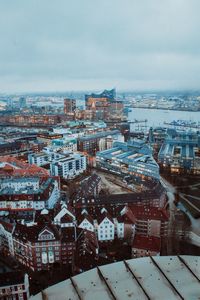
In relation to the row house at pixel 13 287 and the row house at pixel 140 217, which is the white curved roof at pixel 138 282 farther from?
the row house at pixel 140 217

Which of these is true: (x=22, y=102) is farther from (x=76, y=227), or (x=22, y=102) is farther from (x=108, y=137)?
(x=76, y=227)

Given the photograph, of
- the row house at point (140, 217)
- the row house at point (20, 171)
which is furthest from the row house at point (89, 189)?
the row house at point (20, 171)

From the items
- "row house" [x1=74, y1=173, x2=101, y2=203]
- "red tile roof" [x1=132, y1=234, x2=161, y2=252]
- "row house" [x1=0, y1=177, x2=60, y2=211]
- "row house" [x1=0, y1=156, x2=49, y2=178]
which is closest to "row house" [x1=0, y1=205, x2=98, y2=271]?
"red tile roof" [x1=132, y1=234, x2=161, y2=252]

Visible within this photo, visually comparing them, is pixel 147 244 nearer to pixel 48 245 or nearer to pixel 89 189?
pixel 48 245

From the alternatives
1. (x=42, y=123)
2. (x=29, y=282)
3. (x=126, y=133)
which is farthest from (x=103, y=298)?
(x=42, y=123)

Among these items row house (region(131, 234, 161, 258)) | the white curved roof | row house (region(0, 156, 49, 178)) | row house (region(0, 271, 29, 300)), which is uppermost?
the white curved roof

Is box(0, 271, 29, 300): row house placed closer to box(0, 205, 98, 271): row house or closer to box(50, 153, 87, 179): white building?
box(0, 205, 98, 271): row house

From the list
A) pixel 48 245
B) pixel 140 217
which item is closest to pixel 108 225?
pixel 140 217

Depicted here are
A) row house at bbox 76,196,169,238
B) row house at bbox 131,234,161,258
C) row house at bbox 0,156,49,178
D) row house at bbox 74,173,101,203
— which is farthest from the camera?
row house at bbox 0,156,49,178
